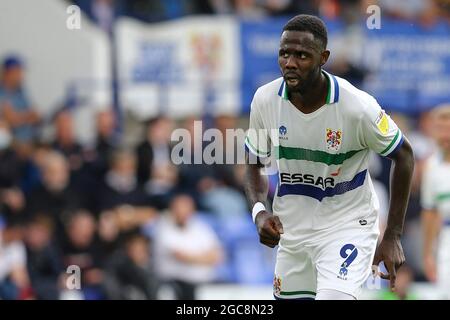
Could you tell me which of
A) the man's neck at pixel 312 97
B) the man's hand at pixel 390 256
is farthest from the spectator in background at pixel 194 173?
the man's hand at pixel 390 256

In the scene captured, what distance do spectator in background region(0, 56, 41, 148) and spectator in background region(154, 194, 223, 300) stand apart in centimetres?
236

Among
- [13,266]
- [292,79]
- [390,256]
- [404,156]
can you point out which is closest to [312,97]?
[292,79]

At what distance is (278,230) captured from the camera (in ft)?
23.5

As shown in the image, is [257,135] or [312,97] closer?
[312,97]

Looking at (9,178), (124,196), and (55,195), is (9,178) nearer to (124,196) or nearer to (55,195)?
(55,195)

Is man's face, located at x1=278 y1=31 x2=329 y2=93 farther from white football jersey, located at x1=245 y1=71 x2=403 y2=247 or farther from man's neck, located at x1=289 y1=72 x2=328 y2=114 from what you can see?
white football jersey, located at x1=245 y1=71 x2=403 y2=247

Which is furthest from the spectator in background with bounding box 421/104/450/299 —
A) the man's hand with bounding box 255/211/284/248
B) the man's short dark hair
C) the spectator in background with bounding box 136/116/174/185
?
the man's hand with bounding box 255/211/284/248

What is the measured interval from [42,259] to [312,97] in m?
6.41

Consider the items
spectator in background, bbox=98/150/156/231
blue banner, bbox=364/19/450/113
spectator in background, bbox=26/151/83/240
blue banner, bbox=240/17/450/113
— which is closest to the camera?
spectator in background, bbox=26/151/83/240

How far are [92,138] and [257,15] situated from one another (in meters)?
3.24

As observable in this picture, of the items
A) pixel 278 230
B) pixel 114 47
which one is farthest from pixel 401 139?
pixel 114 47

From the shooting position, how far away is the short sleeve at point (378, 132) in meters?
7.45

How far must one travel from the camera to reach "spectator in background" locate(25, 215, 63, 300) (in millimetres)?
13016

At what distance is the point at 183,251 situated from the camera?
13.6 metres
